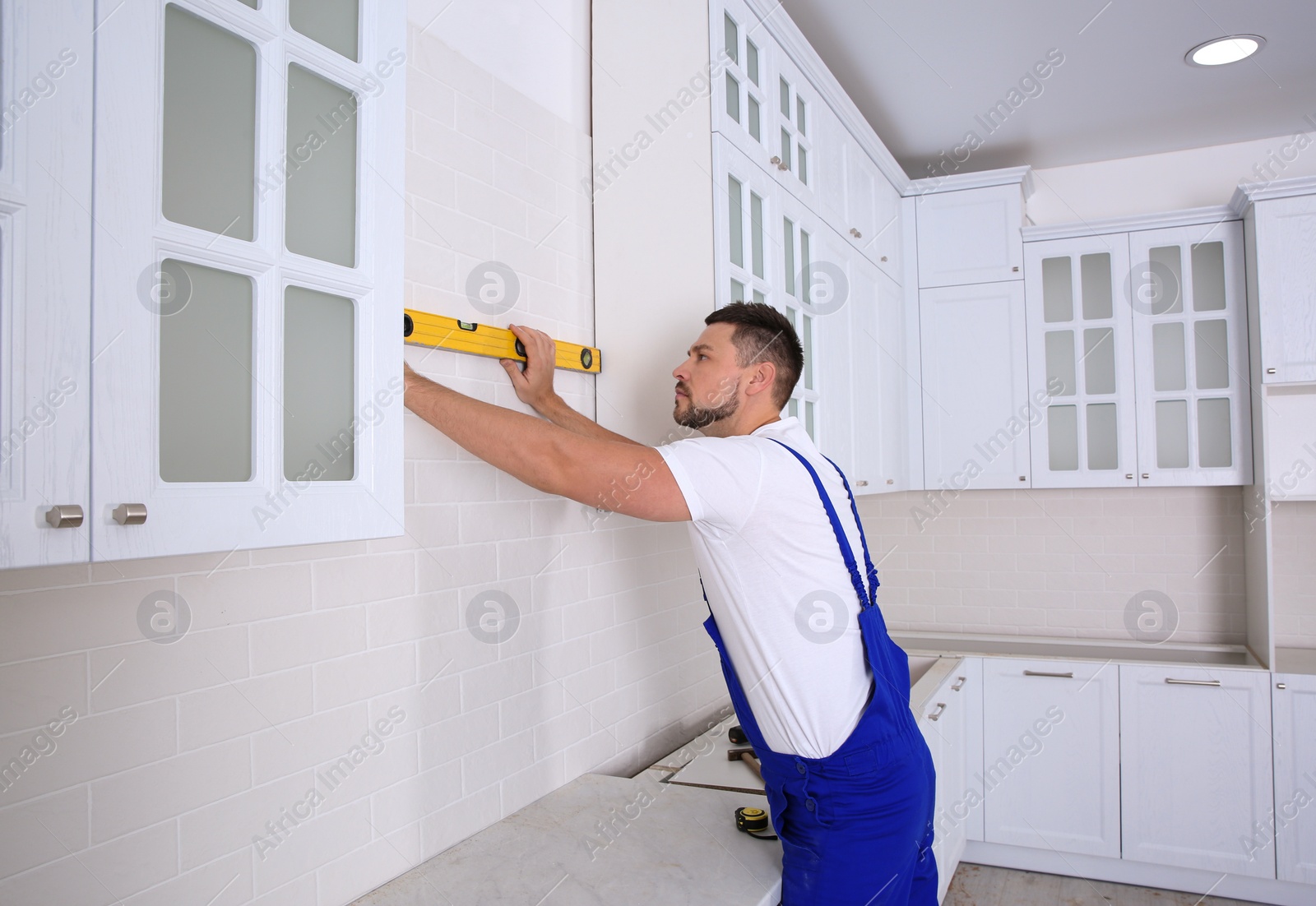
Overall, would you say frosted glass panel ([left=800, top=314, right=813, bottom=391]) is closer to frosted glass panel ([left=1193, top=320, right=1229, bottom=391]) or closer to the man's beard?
the man's beard

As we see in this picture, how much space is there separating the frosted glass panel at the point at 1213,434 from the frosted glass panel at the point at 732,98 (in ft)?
8.00

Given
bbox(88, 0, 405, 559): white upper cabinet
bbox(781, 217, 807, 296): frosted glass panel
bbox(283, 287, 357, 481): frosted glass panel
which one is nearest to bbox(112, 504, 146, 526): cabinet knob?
bbox(88, 0, 405, 559): white upper cabinet

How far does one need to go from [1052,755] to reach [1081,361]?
1.61m

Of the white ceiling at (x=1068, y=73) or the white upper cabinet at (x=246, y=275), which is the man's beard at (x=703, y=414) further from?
the white ceiling at (x=1068, y=73)

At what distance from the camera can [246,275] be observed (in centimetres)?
91

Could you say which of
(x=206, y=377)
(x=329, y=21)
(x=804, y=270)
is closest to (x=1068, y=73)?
(x=804, y=270)

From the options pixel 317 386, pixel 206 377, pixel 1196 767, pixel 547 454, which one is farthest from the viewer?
pixel 1196 767

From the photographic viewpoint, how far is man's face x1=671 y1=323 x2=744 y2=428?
5.86ft

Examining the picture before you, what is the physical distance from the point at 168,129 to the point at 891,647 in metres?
1.48

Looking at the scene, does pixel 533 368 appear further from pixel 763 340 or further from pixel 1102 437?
pixel 1102 437

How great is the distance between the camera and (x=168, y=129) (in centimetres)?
83

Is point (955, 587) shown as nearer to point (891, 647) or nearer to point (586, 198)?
point (891, 647)

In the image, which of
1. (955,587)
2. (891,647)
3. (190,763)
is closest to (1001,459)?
(955,587)

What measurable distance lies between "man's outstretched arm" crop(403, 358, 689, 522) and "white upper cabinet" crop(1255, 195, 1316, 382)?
293 cm
